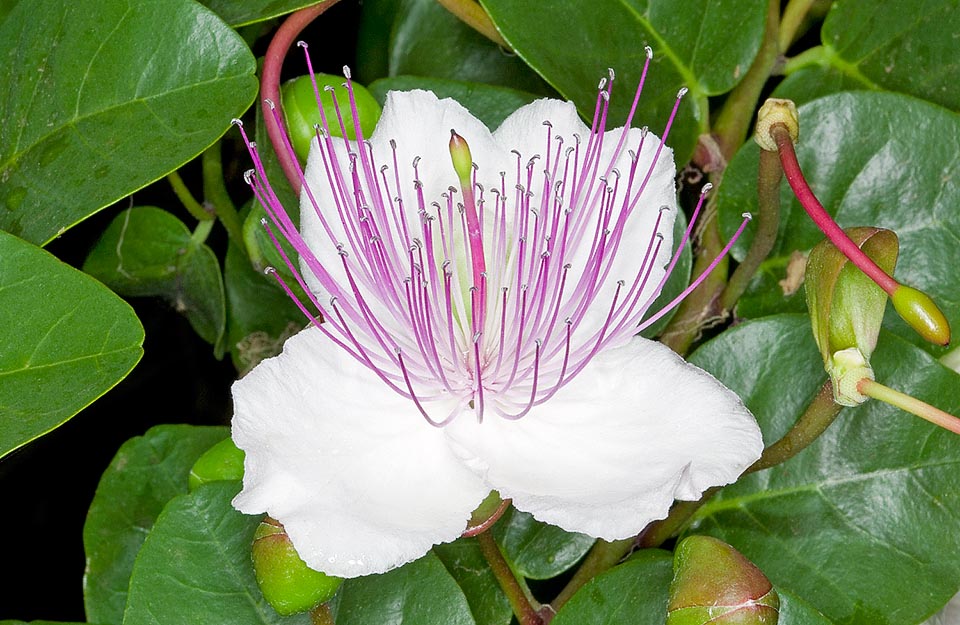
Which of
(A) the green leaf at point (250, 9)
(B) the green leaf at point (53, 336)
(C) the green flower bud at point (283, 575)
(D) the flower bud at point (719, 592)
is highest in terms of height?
(A) the green leaf at point (250, 9)

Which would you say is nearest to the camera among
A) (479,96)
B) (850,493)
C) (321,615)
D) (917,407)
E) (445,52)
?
(917,407)

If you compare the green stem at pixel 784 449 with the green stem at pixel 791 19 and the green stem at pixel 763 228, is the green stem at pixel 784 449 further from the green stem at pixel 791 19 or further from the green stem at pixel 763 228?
the green stem at pixel 791 19

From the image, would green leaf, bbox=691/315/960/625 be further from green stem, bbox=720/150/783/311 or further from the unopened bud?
the unopened bud

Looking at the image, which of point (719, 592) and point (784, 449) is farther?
point (784, 449)

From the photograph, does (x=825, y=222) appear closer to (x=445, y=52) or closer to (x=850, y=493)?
(x=850, y=493)

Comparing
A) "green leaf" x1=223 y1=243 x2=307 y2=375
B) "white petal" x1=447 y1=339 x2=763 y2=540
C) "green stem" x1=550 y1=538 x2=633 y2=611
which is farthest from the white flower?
"green leaf" x1=223 y1=243 x2=307 y2=375

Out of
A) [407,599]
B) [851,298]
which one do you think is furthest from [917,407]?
[407,599]

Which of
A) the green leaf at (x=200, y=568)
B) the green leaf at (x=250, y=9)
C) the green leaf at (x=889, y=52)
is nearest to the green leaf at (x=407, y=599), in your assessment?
the green leaf at (x=200, y=568)
